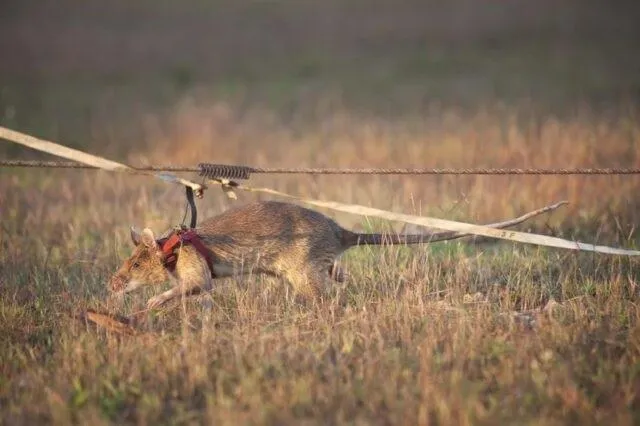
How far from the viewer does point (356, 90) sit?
20.8 metres

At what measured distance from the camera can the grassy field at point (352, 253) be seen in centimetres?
523

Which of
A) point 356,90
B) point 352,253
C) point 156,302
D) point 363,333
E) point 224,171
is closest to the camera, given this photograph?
point 363,333

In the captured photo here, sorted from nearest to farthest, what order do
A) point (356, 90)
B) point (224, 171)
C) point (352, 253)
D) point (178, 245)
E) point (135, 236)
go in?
point (224, 171) → point (178, 245) → point (135, 236) → point (352, 253) → point (356, 90)

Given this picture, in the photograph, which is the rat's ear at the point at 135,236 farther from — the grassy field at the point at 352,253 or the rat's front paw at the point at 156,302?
the rat's front paw at the point at 156,302

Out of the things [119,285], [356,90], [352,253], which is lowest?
[119,285]

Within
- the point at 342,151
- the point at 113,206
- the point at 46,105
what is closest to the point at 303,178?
the point at 342,151

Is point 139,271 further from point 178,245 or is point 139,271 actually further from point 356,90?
point 356,90

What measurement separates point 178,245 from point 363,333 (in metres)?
1.66

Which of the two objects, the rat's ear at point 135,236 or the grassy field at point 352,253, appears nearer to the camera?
the grassy field at point 352,253

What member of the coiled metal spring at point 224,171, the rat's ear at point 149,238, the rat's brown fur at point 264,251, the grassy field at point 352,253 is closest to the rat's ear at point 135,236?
the rat's brown fur at point 264,251

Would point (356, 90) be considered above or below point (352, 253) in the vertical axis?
above

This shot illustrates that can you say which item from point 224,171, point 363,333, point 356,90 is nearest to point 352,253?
point 224,171

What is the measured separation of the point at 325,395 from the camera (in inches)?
205

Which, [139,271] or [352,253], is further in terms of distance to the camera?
[352,253]
